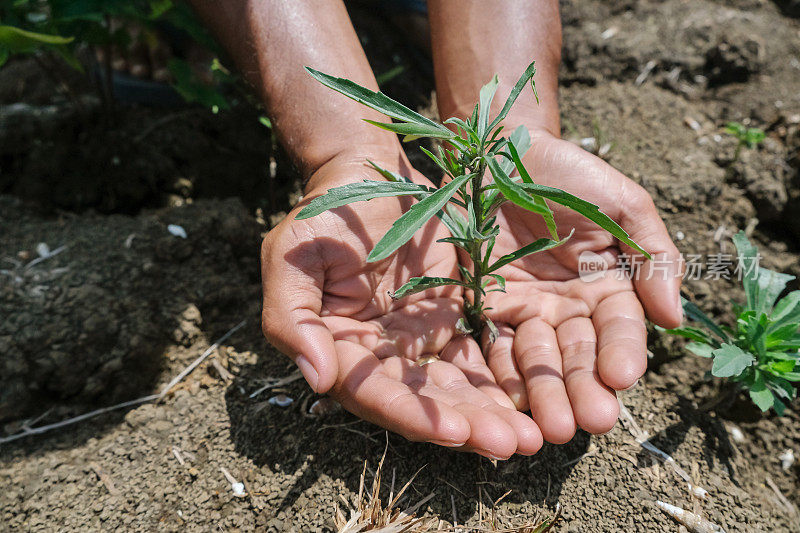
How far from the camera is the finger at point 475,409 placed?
1.49m

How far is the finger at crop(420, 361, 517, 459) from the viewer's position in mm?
1487

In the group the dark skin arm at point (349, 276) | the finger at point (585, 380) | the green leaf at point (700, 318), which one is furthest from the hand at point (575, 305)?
the green leaf at point (700, 318)

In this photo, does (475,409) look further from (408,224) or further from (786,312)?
(786,312)

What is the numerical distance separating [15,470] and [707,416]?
2.65 m

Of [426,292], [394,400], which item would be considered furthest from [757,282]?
[394,400]

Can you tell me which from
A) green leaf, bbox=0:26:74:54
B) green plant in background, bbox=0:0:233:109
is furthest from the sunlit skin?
green leaf, bbox=0:26:74:54

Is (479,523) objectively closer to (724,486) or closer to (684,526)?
(684,526)

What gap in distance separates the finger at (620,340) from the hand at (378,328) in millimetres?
324

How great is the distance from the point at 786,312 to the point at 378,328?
158 centimetres

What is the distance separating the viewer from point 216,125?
122 inches

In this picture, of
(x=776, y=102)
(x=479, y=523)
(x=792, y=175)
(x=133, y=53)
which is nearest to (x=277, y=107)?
(x=133, y=53)

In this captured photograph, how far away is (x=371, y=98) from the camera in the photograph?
148 cm

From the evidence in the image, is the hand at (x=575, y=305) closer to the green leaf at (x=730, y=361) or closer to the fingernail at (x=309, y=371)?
the green leaf at (x=730, y=361)

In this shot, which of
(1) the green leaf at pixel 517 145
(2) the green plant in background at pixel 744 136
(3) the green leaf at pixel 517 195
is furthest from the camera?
(2) the green plant in background at pixel 744 136
